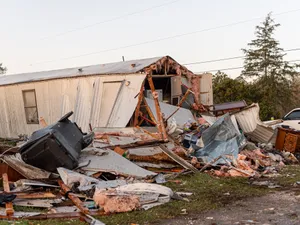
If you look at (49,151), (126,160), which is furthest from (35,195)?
(126,160)

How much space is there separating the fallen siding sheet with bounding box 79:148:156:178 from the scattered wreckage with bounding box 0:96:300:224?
0.02m

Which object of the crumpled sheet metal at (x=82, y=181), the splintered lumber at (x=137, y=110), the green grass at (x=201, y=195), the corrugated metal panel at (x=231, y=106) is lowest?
the green grass at (x=201, y=195)

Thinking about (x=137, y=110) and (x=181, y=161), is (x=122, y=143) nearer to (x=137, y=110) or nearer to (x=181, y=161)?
(x=181, y=161)

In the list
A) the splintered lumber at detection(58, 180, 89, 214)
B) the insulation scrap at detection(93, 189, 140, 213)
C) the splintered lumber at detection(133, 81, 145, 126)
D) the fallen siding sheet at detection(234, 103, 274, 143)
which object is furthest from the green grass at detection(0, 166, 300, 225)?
the splintered lumber at detection(133, 81, 145, 126)

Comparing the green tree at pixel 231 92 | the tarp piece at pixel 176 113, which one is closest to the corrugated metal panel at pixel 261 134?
the tarp piece at pixel 176 113

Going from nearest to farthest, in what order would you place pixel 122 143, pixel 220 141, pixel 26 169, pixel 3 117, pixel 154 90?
1. pixel 26 169
2. pixel 122 143
3. pixel 220 141
4. pixel 154 90
5. pixel 3 117

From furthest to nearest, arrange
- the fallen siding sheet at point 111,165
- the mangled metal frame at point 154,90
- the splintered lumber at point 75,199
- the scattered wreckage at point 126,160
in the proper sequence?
the mangled metal frame at point 154,90 → the fallen siding sheet at point 111,165 → the scattered wreckage at point 126,160 → the splintered lumber at point 75,199

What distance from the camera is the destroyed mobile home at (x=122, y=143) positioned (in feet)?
20.8

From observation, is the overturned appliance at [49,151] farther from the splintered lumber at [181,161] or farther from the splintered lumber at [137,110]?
Answer: the splintered lumber at [137,110]

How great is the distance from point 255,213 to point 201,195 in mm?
1394

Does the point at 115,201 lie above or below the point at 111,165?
above

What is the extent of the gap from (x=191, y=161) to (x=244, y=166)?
52.7 inches

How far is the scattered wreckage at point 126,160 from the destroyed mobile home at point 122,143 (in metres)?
0.02

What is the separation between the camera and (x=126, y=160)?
8289mm
